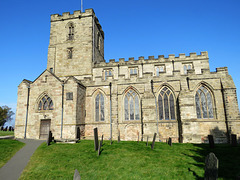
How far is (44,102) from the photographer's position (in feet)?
63.2

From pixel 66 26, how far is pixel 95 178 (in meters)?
28.3

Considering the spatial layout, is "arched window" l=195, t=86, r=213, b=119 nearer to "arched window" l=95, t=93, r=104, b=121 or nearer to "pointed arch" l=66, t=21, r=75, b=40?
"arched window" l=95, t=93, r=104, b=121

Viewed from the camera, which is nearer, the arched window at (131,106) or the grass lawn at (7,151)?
the grass lawn at (7,151)

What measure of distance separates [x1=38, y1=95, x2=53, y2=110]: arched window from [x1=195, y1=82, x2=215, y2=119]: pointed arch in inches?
677

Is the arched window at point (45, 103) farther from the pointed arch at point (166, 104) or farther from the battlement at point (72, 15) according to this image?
the battlement at point (72, 15)

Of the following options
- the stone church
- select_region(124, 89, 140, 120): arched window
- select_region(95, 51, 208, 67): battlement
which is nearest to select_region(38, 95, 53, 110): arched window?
the stone church

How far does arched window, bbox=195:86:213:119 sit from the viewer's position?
1803 centimetres

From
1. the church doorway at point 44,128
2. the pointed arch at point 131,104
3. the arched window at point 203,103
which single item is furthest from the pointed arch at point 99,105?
the arched window at point 203,103

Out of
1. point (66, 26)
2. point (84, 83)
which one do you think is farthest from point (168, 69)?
point (66, 26)

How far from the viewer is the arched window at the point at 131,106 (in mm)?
19625

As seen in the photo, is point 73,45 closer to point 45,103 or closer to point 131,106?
point 45,103

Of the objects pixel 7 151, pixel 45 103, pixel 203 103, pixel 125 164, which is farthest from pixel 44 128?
pixel 203 103

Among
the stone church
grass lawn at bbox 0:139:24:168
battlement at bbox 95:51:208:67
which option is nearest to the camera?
grass lawn at bbox 0:139:24:168

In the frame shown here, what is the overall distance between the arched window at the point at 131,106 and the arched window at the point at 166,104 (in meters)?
2.74
